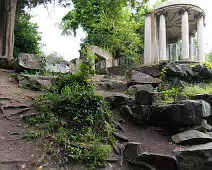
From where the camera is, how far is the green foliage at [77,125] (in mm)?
3941

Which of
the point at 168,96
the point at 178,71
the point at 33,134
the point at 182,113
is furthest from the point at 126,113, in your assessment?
the point at 178,71

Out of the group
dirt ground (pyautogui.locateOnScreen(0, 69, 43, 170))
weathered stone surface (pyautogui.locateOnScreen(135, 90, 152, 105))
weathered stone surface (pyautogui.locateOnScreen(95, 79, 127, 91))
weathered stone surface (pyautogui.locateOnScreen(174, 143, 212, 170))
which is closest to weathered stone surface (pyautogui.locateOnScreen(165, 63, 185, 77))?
weathered stone surface (pyautogui.locateOnScreen(95, 79, 127, 91))

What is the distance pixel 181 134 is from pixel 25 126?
3466mm

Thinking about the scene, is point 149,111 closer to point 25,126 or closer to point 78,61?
point 25,126

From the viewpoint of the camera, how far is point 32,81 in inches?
292

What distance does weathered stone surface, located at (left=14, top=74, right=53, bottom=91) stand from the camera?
286 inches

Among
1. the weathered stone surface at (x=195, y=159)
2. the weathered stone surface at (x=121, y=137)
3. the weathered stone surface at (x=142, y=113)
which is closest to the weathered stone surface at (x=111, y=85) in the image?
the weathered stone surface at (x=142, y=113)

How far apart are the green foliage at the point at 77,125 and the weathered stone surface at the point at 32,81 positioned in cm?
170

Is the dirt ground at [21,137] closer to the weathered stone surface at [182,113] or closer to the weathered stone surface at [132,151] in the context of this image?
the weathered stone surface at [132,151]

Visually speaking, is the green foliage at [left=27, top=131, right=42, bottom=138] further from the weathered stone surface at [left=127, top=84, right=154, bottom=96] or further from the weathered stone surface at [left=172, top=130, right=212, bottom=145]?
the weathered stone surface at [left=127, top=84, right=154, bottom=96]

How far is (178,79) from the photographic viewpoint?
7.95 metres

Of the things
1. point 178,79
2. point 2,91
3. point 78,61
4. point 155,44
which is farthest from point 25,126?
point 155,44

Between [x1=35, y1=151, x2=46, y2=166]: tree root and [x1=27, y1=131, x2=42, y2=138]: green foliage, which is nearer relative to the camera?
[x1=35, y1=151, x2=46, y2=166]: tree root

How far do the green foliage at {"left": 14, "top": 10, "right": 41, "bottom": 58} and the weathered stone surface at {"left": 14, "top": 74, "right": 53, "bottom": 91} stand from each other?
14.7 feet
